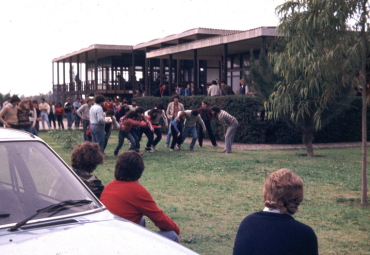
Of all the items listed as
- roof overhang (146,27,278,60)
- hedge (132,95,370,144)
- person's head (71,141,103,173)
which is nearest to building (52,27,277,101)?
roof overhang (146,27,278,60)

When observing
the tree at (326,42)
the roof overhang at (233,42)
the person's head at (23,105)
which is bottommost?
the person's head at (23,105)

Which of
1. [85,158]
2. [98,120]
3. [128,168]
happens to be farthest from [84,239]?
[98,120]

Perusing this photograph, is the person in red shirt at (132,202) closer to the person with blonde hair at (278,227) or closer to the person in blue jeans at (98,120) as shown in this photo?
the person with blonde hair at (278,227)

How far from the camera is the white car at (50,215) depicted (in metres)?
2.12

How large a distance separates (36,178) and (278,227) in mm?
1634

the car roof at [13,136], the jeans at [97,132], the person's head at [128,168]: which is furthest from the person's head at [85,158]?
the jeans at [97,132]

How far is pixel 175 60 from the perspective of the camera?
40.4 meters

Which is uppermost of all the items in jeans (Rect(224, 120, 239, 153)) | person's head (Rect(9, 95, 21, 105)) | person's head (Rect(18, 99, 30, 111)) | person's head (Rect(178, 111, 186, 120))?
person's head (Rect(9, 95, 21, 105))

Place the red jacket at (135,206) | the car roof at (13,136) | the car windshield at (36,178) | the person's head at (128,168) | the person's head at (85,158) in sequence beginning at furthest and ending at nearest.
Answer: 1. the person's head at (85,158)
2. the person's head at (128,168)
3. the red jacket at (135,206)
4. the car roof at (13,136)
5. the car windshield at (36,178)

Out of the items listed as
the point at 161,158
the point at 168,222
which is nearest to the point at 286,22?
the point at 168,222

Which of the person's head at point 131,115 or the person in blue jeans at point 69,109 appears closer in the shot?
the person's head at point 131,115

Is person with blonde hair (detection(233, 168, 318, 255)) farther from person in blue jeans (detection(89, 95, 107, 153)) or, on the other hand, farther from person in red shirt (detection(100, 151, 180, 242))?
person in blue jeans (detection(89, 95, 107, 153))

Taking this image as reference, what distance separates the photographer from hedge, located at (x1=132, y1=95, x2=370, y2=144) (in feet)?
57.6

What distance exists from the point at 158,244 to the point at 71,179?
0.94 m
